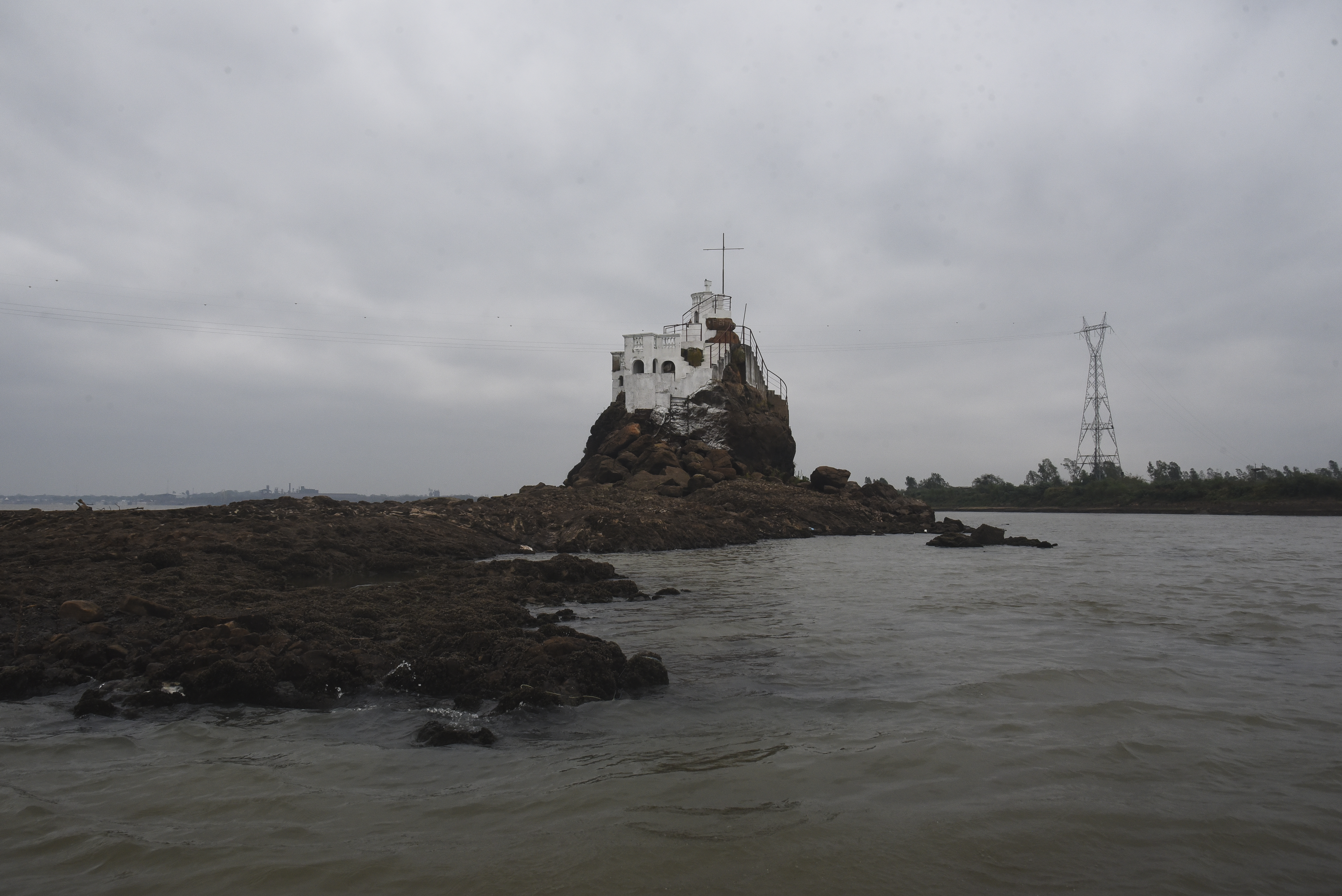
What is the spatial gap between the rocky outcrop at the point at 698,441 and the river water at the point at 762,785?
1364 inches

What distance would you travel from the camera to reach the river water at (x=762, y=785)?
153 inches

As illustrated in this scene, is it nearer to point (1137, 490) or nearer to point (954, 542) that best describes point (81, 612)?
point (954, 542)

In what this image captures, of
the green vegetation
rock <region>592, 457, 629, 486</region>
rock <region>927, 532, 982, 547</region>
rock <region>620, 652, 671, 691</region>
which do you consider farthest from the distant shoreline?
rock <region>620, 652, 671, 691</region>

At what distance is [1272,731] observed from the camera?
6.33 meters

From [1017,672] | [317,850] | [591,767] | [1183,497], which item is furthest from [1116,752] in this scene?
[1183,497]

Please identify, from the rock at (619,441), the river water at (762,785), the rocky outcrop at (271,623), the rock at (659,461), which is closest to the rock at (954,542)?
the rock at (659,461)

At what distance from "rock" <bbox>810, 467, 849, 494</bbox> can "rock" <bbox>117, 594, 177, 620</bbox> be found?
4164 centimetres

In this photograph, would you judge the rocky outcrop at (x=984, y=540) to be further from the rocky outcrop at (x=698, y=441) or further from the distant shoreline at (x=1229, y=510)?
the distant shoreline at (x=1229, y=510)

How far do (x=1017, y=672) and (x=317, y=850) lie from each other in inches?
292

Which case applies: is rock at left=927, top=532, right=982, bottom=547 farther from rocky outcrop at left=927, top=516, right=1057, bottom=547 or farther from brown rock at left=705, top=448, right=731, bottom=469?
brown rock at left=705, top=448, right=731, bottom=469

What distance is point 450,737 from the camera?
608 cm

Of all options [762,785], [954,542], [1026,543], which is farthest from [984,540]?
[762,785]

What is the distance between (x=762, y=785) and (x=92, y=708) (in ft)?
20.2

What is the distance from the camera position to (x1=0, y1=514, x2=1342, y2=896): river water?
388cm
